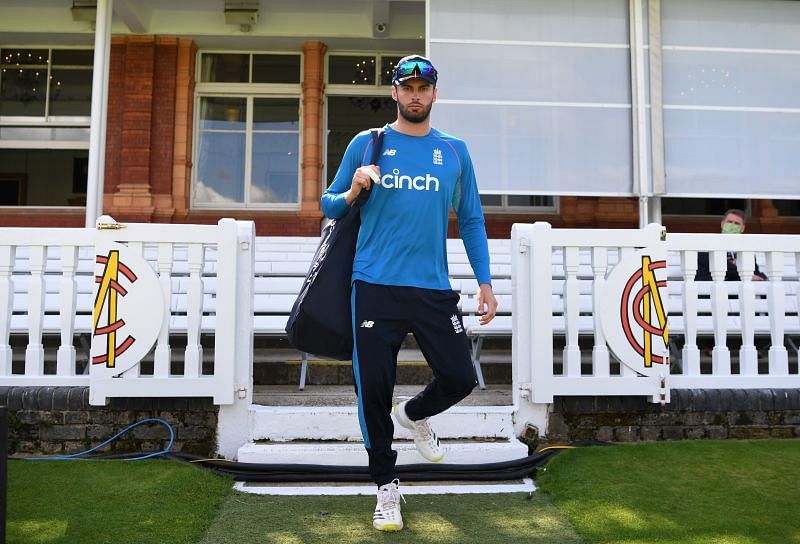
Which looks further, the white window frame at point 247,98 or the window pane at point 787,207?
the window pane at point 787,207

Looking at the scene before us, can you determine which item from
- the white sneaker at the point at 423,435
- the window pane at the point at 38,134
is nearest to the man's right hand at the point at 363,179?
the white sneaker at the point at 423,435

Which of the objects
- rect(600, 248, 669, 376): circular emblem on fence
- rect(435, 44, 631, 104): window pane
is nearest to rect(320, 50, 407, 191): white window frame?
rect(435, 44, 631, 104): window pane

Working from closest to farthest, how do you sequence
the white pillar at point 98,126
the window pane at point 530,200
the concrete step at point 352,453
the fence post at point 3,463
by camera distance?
the fence post at point 3,463
the concrete step at point 352,453
the white pillar at point 98,126
the window pane at point 530,200

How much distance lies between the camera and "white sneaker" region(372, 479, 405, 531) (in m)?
2.49

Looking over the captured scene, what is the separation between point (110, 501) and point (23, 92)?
8753mm

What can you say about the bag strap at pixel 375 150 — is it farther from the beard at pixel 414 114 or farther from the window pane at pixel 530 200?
the window pane at pixel 530 200

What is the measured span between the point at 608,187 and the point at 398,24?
382 centimetres

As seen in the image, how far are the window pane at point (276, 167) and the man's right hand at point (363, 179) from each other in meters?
7.22

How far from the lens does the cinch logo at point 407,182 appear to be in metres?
2.50

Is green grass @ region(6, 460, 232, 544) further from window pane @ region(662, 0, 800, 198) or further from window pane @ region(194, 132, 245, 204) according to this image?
window pane @ region(194, 132, 245, 204)

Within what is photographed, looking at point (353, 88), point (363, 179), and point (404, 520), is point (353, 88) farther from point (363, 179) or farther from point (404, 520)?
point (404, 520)

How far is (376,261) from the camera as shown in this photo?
252 centimetres

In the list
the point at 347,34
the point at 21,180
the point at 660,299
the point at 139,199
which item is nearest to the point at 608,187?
the point at 660,299

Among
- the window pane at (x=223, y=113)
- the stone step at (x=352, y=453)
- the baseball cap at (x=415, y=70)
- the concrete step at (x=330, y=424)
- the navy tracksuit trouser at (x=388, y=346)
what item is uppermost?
Answer: the window pane at (x=223, y=113)
